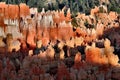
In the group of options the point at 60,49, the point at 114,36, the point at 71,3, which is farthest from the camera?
the point at 71,3

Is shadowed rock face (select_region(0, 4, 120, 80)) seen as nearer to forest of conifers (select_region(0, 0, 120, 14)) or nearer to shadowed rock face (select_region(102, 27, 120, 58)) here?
shadowed rock face (select_region(102, 27, 120, 58))

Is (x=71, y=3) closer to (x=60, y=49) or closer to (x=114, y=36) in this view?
(x=114, y=36)

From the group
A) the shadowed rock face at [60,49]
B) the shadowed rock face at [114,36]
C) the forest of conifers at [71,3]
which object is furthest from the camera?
the forest of conifers at [71,3]

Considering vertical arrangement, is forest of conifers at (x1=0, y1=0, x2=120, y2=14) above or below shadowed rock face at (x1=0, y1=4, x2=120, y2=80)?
above

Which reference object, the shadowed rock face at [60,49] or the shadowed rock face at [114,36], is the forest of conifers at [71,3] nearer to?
the shadowed rock face at [60,49]

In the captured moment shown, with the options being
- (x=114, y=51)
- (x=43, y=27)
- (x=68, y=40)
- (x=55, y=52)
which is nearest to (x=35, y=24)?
(x=43, y=27)

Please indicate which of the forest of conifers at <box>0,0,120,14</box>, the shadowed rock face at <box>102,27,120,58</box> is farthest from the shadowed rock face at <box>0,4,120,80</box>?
the forest of conifers at <box>0,0,120,14</box>

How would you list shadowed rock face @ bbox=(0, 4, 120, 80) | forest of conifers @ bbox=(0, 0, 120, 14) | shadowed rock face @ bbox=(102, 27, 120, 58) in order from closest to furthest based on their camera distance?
shadowed rock face @ bbox=(0, 4, 120, 80), shadowed rock face @ bbox=(102, 27, 120, 58), forest of conifers @ bbox=(0, 0, 120, 14)

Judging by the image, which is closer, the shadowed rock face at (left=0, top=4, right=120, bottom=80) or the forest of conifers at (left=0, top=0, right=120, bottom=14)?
the shadowed rock face at (left=0, top=4, right=120, bottom=80)

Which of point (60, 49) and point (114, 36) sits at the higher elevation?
point (114, 36)

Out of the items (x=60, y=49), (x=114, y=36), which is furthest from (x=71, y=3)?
(x=60, y=49)

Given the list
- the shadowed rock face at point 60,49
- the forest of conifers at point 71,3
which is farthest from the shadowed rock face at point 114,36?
the forest of conifers at point 71,3
